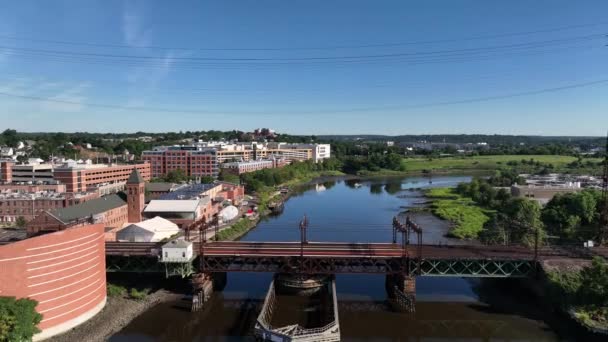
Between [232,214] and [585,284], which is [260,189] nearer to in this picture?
[232,214]

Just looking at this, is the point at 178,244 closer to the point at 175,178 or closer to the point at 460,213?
the point at 460,213

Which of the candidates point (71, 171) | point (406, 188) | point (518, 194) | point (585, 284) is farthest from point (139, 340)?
point (406, 188)

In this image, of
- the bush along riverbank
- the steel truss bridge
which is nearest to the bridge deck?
the steel truss bridge

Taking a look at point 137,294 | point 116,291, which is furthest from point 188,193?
point 137,294

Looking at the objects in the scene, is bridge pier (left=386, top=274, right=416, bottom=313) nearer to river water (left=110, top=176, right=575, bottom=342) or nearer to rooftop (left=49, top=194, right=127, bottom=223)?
river water (left=110, top=176, right=575, bottom=342)

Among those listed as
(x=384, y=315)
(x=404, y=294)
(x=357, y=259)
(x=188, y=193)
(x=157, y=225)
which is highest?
(x=188, y=193)
